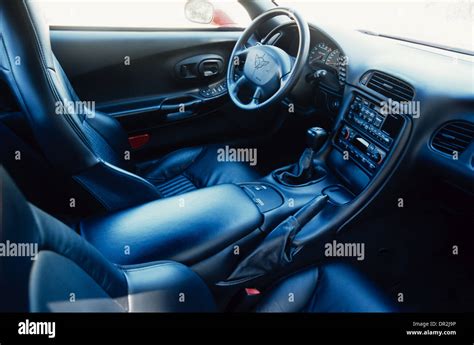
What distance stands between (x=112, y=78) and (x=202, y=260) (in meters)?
1.07

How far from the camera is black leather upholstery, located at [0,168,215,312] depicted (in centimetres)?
57

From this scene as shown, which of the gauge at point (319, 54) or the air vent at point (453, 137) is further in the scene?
the gauge at point (319, 54)

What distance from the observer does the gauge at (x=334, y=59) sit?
1573 millimetres

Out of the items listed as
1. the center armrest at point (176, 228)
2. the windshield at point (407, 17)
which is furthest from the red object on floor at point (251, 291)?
the windshield at point (407, 17)

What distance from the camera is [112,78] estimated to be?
184 cm

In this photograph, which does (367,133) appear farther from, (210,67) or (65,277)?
(65,277)

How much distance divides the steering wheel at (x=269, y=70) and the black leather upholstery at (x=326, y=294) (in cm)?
58

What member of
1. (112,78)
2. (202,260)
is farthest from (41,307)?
(112,78)

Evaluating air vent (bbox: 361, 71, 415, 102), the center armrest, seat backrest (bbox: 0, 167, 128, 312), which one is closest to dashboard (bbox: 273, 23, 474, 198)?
air vent (bbox: 361, 71, 415, 102)

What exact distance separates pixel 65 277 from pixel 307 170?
106 cm

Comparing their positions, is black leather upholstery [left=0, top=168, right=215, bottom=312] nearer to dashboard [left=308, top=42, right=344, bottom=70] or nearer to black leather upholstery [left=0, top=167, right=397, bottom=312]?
black leather upholstery [left=0, top=167, right=397, bottom=312]

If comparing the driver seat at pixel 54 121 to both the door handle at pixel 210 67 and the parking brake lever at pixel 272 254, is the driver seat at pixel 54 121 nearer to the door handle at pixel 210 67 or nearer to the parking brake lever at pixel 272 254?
the parking brake lever at pixel 272 254

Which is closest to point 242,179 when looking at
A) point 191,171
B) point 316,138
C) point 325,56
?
point 191,171

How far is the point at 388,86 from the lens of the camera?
1.34 meters
